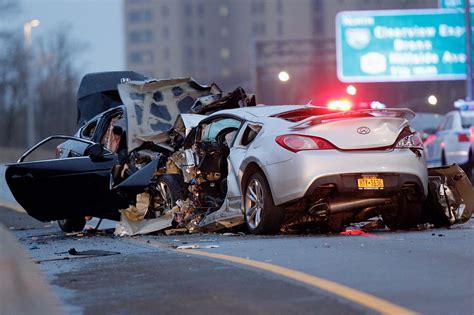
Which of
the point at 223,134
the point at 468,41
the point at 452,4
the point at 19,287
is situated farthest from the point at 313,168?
the point at 452,4

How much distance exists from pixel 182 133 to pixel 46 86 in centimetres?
5652

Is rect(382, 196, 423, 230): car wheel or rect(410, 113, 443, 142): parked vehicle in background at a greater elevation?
rect(382, 196, 423, 230): car wheel

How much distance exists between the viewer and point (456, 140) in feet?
70.9

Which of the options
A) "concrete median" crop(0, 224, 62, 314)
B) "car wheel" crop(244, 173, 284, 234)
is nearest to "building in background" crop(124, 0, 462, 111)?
"car wheel" crop(244, 173, 284, 234)

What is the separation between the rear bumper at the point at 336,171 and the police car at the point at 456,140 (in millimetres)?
12281

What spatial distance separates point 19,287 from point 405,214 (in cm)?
544

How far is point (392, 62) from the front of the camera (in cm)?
3422

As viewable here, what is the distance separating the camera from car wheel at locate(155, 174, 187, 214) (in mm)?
10664

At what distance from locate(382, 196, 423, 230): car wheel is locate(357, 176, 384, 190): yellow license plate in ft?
2.15

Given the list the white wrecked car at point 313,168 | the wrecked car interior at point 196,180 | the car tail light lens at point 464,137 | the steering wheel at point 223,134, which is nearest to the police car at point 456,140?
the car tail light lens at point 464,137

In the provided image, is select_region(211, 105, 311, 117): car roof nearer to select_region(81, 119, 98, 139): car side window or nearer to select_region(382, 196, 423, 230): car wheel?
select_region(382, 196, 423, 230): car wheel

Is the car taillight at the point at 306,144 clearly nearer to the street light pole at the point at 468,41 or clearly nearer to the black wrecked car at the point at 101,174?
the black wrecked car at the point at 101,174

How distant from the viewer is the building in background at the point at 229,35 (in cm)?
2306

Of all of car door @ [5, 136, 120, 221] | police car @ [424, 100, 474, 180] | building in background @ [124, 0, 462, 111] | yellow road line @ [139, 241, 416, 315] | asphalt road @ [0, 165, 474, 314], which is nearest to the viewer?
yellow road line @ [139, 241, 416, 315]
